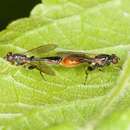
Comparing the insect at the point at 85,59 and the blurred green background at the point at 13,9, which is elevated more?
the blurred green background at the point at 13,9

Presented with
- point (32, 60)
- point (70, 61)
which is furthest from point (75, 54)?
point (32, 60)

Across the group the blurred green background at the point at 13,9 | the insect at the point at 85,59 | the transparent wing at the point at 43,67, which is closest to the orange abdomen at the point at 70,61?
the insect at the point at 85,59

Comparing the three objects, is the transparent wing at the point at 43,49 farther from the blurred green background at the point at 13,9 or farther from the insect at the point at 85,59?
the blurred green background at the point at 13,9

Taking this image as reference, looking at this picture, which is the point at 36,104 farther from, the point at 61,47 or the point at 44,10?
the point at 44,10

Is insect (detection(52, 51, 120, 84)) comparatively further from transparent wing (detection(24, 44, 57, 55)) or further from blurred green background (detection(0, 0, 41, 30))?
blurred green background (detection(0, 0, 41, 30))

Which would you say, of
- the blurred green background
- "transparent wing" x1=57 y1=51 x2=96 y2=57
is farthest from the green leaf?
the blurred green background

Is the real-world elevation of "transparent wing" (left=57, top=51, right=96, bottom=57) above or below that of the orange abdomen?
above
